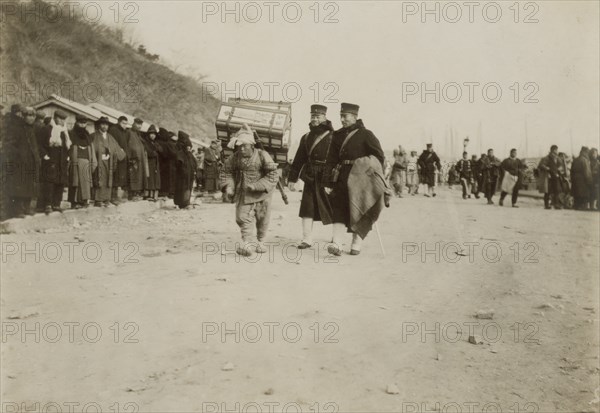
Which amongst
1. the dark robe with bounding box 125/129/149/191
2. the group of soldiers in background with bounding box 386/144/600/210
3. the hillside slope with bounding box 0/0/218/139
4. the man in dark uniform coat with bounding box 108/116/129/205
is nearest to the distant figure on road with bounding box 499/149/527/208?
the group of soldiers in background with bounding box 386/144/600/210

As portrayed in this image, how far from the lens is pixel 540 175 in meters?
14.0

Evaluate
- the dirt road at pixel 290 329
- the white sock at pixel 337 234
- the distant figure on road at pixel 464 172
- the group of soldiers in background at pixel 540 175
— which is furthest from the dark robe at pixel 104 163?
the distant figure on road at pixel 464 172

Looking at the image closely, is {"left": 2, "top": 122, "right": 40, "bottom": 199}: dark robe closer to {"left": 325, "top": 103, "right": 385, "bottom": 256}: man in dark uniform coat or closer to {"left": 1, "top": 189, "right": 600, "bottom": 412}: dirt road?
{"left": 1, "top": 189, "right": 600, "bottom": 412}: dirt road

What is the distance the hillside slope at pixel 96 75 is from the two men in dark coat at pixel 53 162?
590cm

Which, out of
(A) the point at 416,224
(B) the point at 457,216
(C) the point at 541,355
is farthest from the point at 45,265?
(B) the point at 457,216

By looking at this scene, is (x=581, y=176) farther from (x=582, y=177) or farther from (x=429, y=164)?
(x=429, y=164)

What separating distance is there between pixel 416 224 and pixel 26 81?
1561 cm

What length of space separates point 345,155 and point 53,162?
4.27m

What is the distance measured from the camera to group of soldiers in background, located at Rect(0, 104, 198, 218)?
770 centimetres

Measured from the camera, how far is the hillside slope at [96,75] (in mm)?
20047

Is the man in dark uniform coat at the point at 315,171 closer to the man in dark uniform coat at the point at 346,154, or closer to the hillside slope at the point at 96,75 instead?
the man in dark uniform coat at the point at 346,154

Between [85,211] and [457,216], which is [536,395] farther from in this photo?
[457,216]

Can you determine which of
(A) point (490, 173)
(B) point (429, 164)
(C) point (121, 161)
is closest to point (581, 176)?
(A) point (490, 173)

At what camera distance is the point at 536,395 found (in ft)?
11.6
